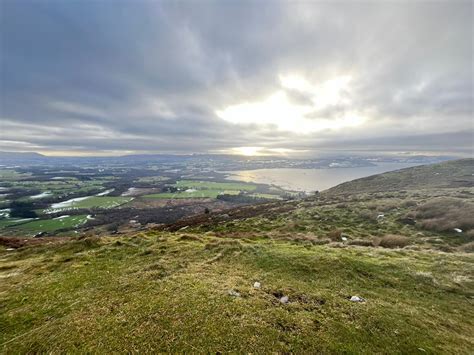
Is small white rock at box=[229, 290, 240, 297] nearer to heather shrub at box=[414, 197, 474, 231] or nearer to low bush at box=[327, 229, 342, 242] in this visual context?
low bush at box=[327, 229, 342, 242]

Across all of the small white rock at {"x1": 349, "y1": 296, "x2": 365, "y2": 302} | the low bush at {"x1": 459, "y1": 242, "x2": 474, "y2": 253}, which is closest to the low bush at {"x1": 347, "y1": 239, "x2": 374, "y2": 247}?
the low bush at {"x1": 459, "y1": 242, "x2": 474, "y2": 253}

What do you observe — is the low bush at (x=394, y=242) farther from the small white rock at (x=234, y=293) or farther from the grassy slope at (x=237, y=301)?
the small white rock at (x=234, y=293)

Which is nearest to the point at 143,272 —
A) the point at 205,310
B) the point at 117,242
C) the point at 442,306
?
the point at 205,310

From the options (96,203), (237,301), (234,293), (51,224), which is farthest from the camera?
(96,203)

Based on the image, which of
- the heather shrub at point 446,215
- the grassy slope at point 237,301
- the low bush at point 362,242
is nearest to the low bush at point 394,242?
the low bush at point 362,242

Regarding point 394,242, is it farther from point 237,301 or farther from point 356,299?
point 237,301

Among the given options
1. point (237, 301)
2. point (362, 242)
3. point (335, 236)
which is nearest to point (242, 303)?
point (237, 301)
